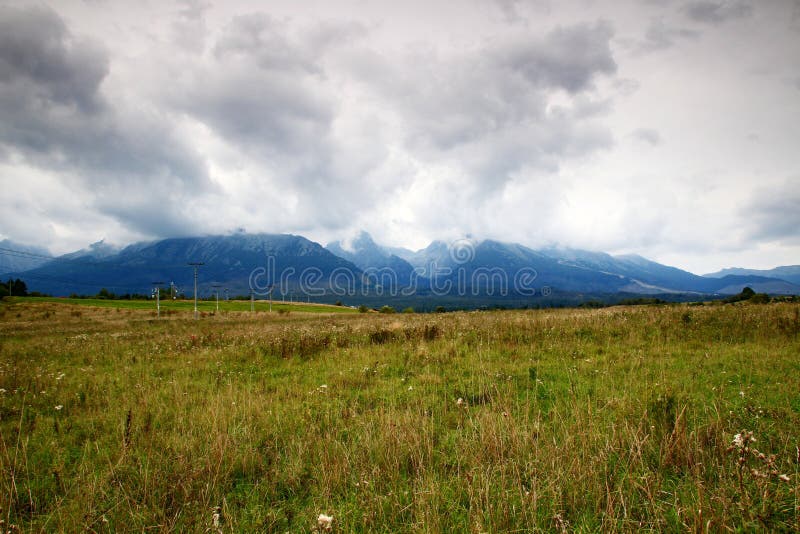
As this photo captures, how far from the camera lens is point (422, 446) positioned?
449 cm

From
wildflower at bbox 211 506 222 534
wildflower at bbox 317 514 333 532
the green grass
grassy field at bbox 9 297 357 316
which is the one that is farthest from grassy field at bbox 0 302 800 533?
the green grass

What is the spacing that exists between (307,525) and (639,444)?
3647 mm

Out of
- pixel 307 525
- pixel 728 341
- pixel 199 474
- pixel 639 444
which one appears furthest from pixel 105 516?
pixel 728 341

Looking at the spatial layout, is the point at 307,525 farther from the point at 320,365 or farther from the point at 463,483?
the point at 320,365

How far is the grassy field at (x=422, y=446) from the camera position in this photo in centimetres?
318

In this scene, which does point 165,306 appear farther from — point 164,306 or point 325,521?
point 325,521

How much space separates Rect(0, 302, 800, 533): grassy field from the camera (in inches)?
125

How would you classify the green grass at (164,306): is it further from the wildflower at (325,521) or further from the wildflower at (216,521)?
the wildflower at (325,521)

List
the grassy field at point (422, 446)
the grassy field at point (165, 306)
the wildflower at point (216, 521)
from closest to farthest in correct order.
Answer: the wildflower at point (216, 521) < the grassy field at point (422, 446) < the grassy field at point (165, 306)

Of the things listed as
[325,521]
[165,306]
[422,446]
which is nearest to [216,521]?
[325,521]

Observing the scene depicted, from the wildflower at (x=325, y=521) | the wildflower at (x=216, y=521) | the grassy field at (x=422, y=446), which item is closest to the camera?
the wildflower at (x=325, y=521)

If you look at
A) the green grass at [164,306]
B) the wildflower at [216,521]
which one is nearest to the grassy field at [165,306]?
the green grass at [164,306]

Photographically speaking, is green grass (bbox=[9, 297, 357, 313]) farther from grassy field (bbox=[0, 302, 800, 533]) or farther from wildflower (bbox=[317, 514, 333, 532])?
wildflower (bbox=[317, 514, 333, 532])

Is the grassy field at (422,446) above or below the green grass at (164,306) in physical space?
above
